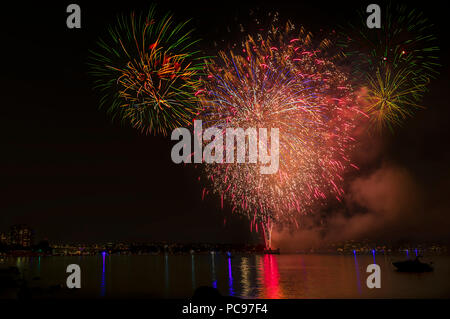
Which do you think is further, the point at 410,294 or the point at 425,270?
the point at 425,270

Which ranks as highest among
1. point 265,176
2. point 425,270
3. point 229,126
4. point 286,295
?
point 229,126

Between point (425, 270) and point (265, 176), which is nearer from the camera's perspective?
point (265, 176)
